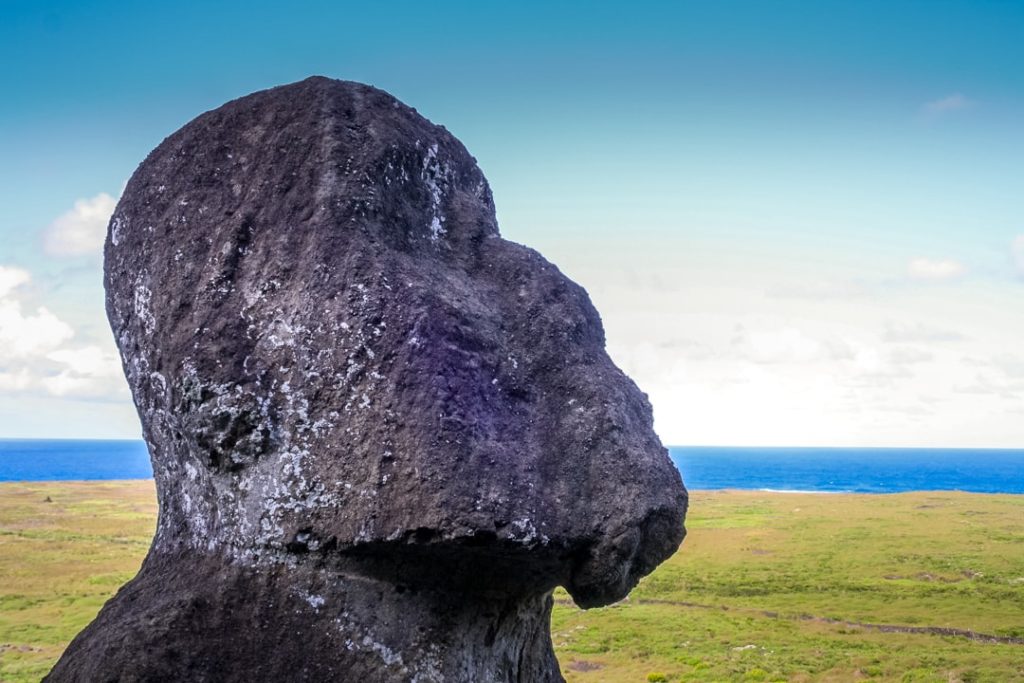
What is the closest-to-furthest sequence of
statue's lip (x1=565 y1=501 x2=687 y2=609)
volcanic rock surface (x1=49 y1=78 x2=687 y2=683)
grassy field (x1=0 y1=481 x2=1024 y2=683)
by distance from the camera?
volcanic rock surface (x1=49 y1=78 x2=687 y2=683), statue's lip (x1=565 y1=501 x2=687 y2=609), grassy field (x1=0 y1=481 x2=1024 y2=683)

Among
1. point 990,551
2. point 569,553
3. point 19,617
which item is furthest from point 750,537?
point 569,553

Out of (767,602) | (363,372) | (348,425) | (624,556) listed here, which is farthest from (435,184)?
(767,602)

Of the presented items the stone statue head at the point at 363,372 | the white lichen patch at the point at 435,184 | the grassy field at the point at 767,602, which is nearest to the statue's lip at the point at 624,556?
the stone statue head at the point at 363,372

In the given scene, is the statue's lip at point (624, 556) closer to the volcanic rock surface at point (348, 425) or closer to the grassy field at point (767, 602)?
the volcanic rock surface at point (348, 425)

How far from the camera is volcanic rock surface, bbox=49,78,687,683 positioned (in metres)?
5.61

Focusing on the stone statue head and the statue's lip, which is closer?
the stone statue head

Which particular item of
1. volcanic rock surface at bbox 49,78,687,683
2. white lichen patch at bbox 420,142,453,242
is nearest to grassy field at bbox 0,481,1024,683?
volcanic rock surface at bbox 49,78,687,683

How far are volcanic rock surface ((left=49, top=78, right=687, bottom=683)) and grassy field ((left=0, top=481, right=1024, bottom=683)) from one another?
16.7 metres

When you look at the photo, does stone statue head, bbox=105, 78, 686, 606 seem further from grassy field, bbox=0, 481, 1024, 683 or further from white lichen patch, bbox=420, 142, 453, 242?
grassy field, bbox=0, 481, 1024, 683

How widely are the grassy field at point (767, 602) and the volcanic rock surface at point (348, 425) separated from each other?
16747 millimetres

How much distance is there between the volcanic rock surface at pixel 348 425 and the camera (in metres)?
5.61

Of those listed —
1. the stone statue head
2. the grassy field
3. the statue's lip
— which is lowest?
the grassy field

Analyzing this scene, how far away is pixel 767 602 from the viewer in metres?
32.8

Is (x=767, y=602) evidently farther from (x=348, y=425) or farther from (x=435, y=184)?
(x=348, y=425)
